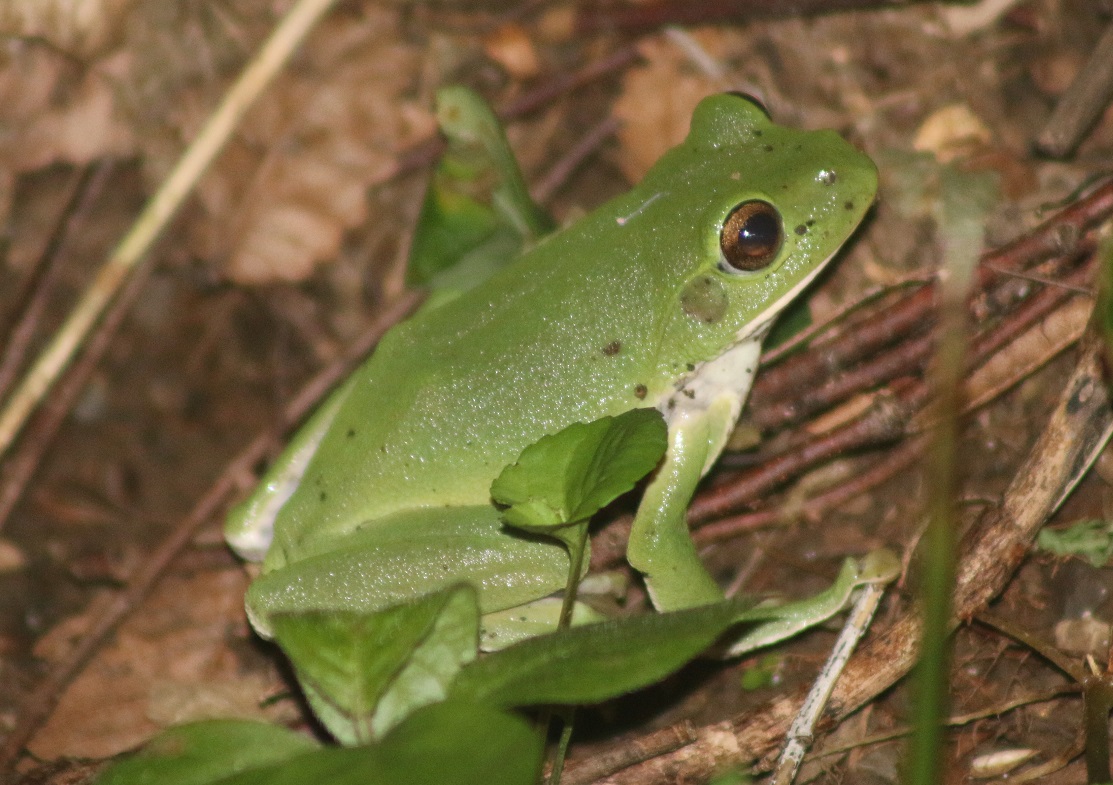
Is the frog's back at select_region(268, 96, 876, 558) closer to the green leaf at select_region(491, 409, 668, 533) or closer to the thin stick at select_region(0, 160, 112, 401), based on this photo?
the green leaf at select_region(491, 409, 668, 533)

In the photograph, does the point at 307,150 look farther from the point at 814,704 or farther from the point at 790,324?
the point at 814,704

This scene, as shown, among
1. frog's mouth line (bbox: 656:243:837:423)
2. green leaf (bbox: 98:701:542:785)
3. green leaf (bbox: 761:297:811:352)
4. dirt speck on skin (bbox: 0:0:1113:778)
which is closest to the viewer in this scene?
green leaf (bbox: 98:701:542:785)

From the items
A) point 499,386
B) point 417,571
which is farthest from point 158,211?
point 417,571

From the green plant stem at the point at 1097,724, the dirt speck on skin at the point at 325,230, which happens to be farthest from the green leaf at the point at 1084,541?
the green plant stem at the point at 1097,724

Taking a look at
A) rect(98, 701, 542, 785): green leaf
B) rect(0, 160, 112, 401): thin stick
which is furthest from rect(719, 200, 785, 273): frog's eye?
rect(0, 160, 112, 401): thin stick

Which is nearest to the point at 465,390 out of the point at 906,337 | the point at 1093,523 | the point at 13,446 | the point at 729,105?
the point at 729,105

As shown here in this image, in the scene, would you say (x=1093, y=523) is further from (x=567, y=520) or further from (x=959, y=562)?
(x=567, y=520)

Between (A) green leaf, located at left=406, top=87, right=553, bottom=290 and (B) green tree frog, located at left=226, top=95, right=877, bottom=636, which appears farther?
(A) green leaf, located at left=406, top=87, right=553, bottom=290

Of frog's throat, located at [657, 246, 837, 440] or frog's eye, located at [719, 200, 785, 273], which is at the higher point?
frog's eye, located at [719, 200, 785, 273]

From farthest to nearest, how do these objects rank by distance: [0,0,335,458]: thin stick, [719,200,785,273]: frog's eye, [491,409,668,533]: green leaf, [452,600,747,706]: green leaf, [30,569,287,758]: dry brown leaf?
[0,0,335,458]: thin stick < [30,569,287,758]: dry brown leaf < [719,200,785,273]: frog's eye < [491,409,668,533]: green leaf < [452,600,747,706]: green leaf
